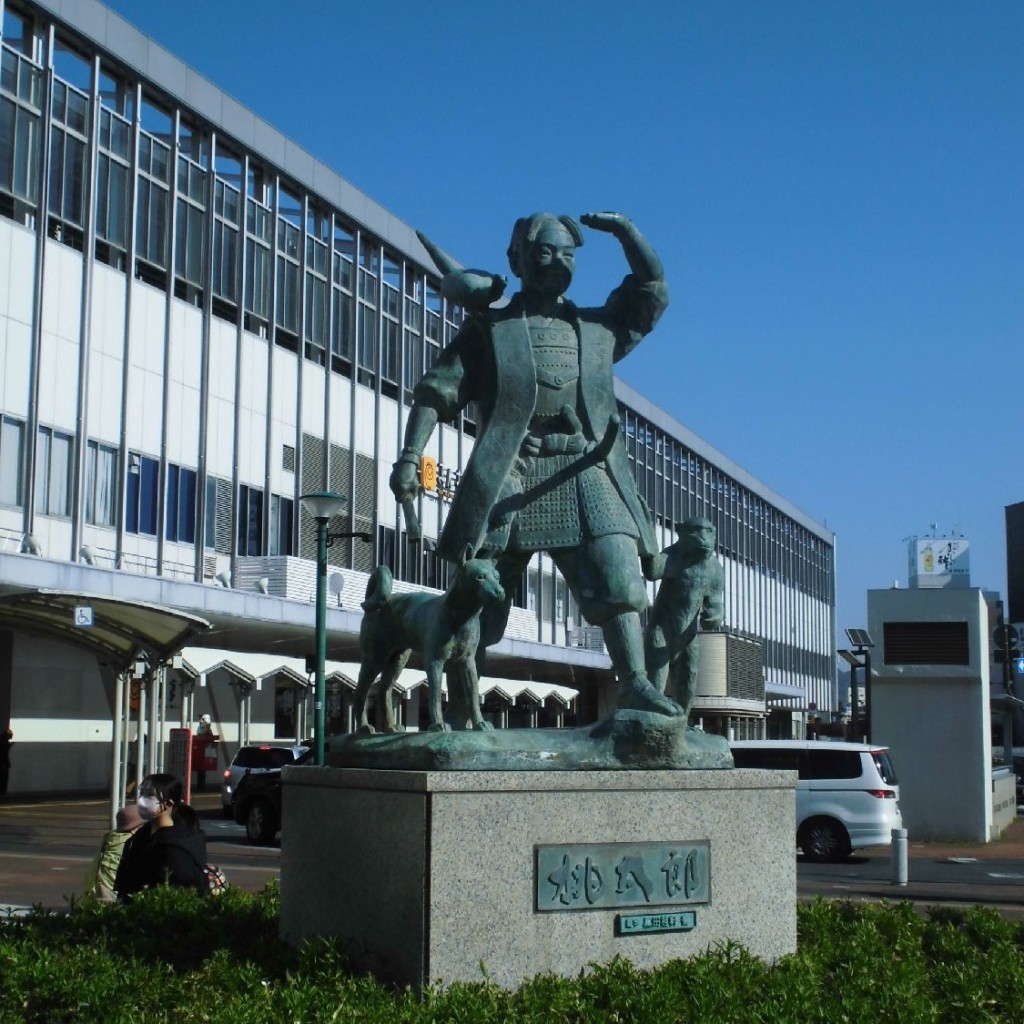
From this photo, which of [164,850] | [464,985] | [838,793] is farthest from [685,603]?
[838,793]

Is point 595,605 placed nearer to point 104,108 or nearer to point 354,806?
point 354,806

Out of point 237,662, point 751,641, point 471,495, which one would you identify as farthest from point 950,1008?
point 751,641

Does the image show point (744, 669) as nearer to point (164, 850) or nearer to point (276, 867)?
point (276, 867)

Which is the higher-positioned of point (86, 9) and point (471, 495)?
point (86, 9)

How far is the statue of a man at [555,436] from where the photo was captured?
7.16 m

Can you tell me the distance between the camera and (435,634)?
739 cm

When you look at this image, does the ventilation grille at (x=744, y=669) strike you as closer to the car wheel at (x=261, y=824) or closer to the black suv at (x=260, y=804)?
the black suv at (x=260, y=804)

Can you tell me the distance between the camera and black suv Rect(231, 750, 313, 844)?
76.4ft

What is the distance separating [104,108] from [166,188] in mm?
2534

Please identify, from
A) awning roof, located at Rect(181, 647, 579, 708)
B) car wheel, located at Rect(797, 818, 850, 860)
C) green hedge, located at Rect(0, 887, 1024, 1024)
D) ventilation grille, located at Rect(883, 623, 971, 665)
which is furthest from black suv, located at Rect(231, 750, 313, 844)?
green hedge, located at Rect(0, 887, 1024, 1024)

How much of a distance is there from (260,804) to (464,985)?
60.0 feet

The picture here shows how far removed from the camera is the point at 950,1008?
20.2 ft

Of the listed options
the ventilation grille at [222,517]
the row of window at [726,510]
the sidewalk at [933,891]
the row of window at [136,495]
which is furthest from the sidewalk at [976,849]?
the row of window at [726,510]

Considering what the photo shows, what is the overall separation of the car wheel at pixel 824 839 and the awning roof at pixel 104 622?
8890mm
